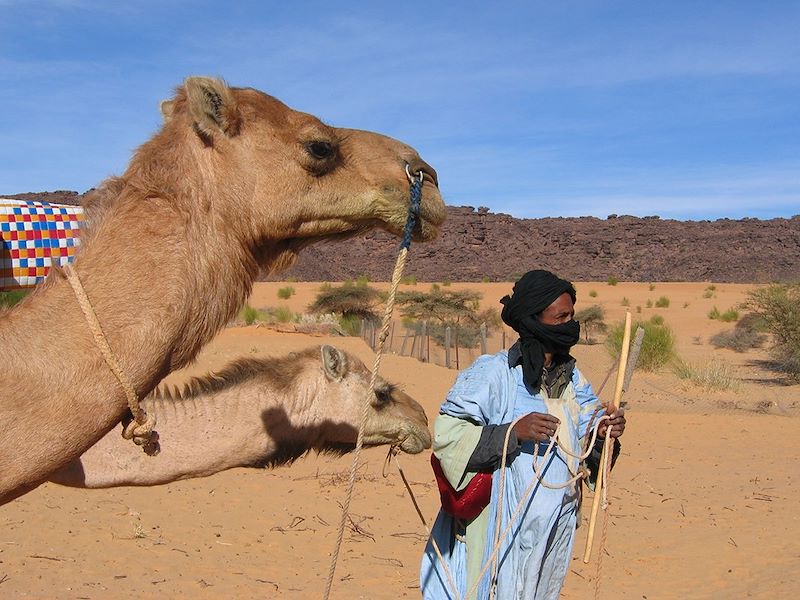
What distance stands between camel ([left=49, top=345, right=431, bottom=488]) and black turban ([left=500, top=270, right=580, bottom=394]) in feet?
7.01

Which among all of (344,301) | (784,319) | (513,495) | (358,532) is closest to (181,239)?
(513,495)

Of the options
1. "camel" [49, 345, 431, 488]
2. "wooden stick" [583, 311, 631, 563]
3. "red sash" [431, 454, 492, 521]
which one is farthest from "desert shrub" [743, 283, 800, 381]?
"red sash" [431, 454, 492, 521]

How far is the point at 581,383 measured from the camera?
3.91 m

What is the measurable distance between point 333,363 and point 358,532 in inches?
162

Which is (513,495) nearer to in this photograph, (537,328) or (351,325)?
(537,328)

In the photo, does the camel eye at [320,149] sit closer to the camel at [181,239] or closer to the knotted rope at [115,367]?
the camel at [181,239]

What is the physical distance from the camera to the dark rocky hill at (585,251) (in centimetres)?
7894

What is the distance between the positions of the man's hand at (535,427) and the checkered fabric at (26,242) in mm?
2045

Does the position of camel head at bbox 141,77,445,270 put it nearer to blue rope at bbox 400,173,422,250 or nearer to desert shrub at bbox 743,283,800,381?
blue rope at bbox 400,173,422,250

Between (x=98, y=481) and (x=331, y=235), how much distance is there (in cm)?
237

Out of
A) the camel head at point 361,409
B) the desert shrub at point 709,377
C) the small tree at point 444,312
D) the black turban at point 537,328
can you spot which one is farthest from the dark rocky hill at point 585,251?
the black turban at point 537,328

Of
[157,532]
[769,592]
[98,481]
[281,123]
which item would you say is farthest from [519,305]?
[157,532]

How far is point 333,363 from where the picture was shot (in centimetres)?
577

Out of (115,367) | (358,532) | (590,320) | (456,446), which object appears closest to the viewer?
(115,367)
